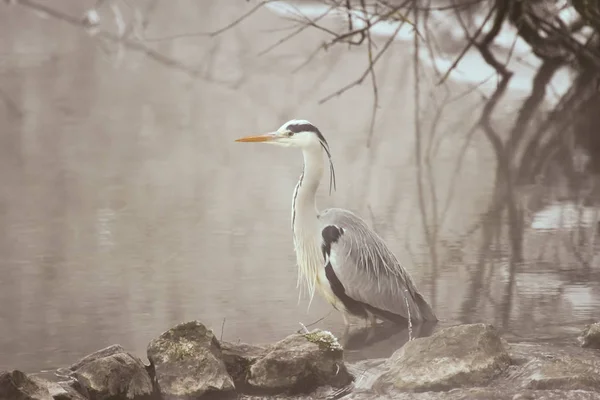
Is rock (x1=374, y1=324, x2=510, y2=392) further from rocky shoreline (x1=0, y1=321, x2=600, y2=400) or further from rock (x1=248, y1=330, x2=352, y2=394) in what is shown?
rock (x1=248, y1=330, x2=352, y2=394)

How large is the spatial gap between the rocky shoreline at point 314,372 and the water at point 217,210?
450 millimetres

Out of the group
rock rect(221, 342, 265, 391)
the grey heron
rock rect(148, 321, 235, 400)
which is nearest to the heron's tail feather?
the grey heron

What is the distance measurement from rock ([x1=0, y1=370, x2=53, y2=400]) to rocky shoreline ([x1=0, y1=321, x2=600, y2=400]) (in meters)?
0.17

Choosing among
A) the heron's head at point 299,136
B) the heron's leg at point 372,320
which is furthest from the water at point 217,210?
the heron's head at point 299,136

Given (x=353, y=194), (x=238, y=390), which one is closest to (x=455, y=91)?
(x=353, y=194)

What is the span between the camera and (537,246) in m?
6.06

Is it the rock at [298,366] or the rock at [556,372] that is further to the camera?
the rock at [298,366]

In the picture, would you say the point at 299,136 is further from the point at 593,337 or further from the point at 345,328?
the point at 593,337

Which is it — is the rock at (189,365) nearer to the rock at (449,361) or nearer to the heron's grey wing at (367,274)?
the rock at (449,361)

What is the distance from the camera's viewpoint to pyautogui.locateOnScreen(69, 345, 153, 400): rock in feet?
12.8

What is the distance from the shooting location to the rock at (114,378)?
12.8 ft

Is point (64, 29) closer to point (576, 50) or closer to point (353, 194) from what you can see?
point (576, 50)

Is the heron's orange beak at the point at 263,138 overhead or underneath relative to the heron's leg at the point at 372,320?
overhead

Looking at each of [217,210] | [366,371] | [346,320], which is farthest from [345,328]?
[217,210]
